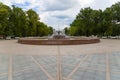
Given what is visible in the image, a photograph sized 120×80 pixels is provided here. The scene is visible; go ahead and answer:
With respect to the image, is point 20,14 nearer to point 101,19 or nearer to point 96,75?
point 101,19

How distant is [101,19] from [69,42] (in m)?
27.9

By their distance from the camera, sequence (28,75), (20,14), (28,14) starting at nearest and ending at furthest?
(28,75), (20,14), (28,14)

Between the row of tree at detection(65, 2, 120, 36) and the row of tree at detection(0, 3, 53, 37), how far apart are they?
13.4m

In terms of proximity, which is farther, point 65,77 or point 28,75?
point 28,75

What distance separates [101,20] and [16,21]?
70.3ft

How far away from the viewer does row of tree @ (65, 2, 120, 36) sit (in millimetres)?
39500

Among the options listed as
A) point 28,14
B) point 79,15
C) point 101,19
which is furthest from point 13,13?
point 101,19

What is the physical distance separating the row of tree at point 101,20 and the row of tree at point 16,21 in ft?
44.0

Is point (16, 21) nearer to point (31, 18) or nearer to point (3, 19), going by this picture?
point (3, 19)

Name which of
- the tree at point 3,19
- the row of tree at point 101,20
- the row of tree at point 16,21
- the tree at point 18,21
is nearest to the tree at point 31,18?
the row of tree at point 16,21

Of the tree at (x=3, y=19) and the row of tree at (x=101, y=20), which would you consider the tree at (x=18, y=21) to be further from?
the row of tree at (x=101, y=20)

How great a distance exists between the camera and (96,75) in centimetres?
638

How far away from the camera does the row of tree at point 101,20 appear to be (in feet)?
130

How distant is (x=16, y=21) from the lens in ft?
142
